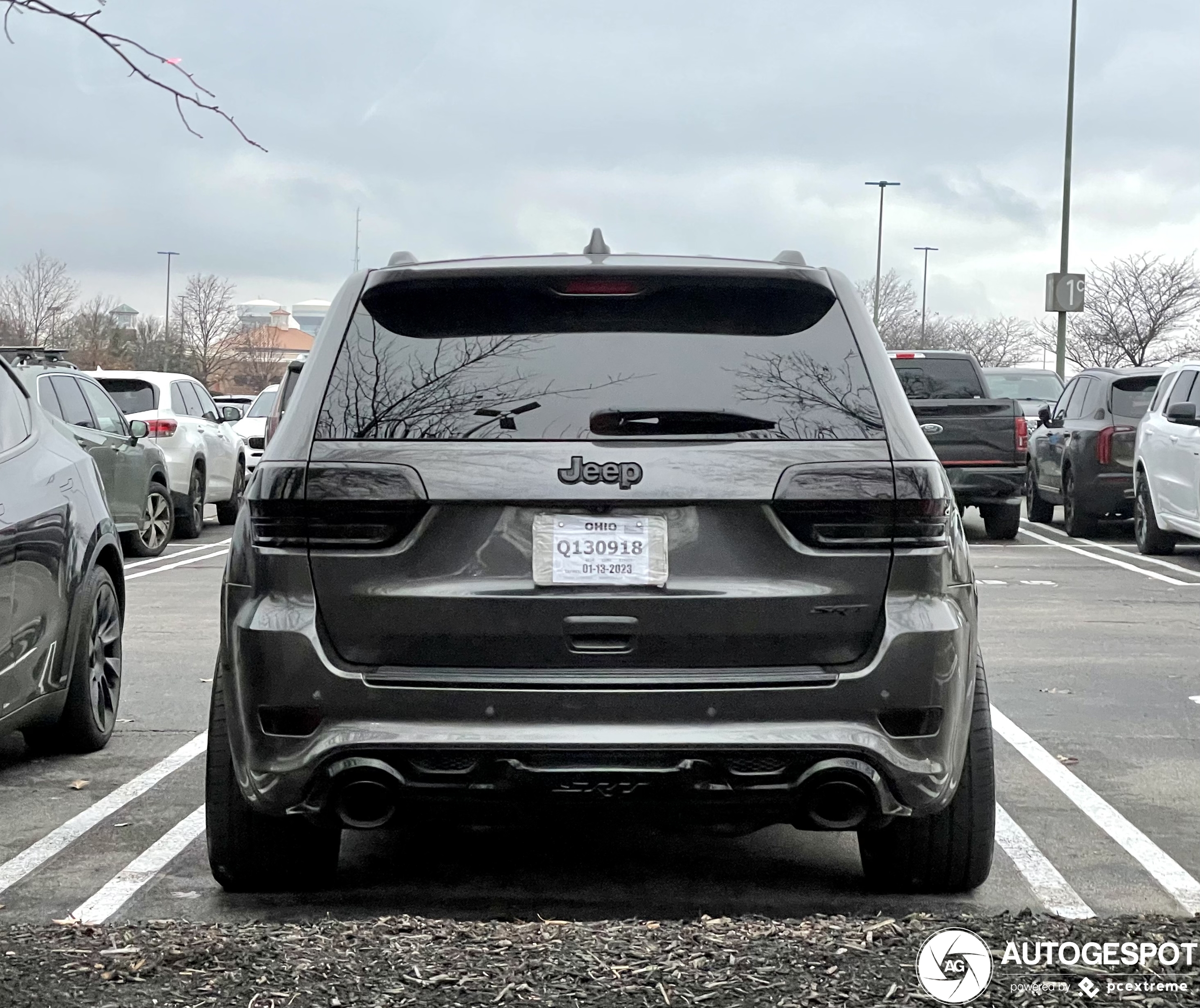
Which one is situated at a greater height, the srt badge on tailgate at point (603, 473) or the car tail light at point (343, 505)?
the srt badge on tailgate at point (603, 473)

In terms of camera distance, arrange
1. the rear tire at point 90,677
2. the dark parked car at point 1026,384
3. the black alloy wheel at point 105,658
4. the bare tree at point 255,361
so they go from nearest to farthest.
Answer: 1. the rear tire at point 90,677
2. the black alloy wheel at point 105,658
3. the dark parked car at point 1026,384
4. the bare tree at point 255,361

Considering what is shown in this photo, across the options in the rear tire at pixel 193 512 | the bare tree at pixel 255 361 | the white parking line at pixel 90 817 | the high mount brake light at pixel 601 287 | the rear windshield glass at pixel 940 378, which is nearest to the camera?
the high mount brake light at pixel 601 287

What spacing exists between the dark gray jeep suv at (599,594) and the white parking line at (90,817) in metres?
1.19

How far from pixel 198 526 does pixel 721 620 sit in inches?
604

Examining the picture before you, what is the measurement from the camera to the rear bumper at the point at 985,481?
55.9 feet

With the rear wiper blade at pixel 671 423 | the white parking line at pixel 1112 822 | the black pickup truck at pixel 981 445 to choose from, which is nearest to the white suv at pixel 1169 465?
the black pickup truck at pixel 981 445

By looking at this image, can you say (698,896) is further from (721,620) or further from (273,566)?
(273,566)

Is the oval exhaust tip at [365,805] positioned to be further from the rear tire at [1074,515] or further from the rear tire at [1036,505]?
the rear tire at [1036,505]

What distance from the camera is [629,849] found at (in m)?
5.16

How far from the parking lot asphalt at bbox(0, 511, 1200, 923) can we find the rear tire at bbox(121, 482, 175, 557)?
7.57m

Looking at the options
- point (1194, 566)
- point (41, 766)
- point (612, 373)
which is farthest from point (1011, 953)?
point (1194, 566)

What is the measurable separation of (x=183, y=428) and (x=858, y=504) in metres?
14.8

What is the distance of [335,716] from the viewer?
397 centimetres

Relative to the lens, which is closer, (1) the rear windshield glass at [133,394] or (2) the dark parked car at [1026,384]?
(1) the rear windshield glass at [133,394]
